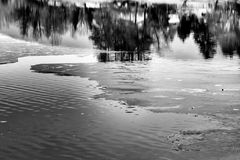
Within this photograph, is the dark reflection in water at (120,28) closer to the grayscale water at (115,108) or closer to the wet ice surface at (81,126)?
the grayscale water at (115,108)

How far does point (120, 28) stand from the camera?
5962cm

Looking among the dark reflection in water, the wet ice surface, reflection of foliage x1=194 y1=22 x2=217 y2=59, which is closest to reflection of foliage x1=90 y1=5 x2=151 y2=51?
the dark reflection in water

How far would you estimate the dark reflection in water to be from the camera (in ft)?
159

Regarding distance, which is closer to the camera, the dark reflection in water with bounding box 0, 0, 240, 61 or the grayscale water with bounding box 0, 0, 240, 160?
the grayscale water with bounding box 0, 0, 240, 160

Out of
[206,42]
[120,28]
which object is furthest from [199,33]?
[120,28]

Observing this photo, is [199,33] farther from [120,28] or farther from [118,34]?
[118,34]

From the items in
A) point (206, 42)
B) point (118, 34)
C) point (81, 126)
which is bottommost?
point (81, 126)

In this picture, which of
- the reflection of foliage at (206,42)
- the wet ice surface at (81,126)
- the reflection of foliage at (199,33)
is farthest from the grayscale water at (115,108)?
the reflection of foliage at (199,33)

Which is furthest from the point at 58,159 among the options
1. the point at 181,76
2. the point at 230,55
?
the point at 230,55

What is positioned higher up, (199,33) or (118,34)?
(199,33)

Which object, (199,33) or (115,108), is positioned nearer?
(115,108)

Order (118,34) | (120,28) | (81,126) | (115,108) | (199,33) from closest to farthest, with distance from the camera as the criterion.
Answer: (81,126), (115,108), (118,34), (120,28), (199,33)

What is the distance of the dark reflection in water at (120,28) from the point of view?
4859cm

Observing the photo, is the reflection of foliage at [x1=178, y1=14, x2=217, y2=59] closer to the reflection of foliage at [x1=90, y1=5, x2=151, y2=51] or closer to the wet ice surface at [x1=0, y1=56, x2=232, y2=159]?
the reflection of foliage at [x1=90, y1=5, x2=151, y2=51]
